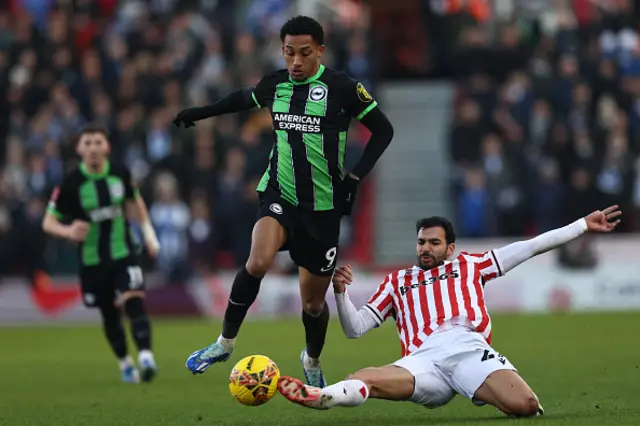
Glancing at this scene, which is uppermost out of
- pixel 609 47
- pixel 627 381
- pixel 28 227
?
pixel 609 47

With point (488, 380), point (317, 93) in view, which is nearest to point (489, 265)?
point (488, 380)

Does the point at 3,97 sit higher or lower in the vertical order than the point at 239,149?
higher

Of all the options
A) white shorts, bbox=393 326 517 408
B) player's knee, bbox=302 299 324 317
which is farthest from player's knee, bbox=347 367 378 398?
player's knee, bbox=302 299 324 317

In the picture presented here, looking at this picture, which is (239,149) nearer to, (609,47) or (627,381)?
(609,47)

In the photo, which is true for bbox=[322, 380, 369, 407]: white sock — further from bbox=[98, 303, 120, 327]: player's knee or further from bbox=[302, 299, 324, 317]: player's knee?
bbox=[98, 303, 120, 327]: player's knee

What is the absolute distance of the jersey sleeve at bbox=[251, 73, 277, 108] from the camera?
355 inches

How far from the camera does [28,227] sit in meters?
20.9

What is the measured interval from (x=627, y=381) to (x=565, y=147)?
10.6 meters

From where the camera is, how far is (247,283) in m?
8.87

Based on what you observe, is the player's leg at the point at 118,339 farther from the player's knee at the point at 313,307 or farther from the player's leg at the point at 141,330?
the player's knee at the point at 313,307

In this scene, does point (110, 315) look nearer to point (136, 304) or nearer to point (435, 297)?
point (136, 304)

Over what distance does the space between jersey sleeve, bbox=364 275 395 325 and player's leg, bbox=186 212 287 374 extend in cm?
75

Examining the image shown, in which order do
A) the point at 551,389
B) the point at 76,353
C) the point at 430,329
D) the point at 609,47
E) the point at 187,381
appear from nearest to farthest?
the point at 430,329 → the point at 551,389 → the point at 187,381 → the point at 76,353 → the point at 609,47

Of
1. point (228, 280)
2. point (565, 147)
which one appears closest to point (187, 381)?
point (228, 280)
